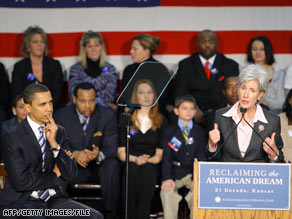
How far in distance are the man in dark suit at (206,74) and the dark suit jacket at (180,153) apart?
695 millimetres

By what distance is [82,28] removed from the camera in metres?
6.23

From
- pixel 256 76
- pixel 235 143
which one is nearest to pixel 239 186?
pixel 235 143

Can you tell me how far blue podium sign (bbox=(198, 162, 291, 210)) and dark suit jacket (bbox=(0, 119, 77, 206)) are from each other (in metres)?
1.15

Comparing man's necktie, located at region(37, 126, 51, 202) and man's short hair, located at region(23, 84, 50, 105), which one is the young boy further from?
man's short hair, located at region(23, 84, 50, 105)

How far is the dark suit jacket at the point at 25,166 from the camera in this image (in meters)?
3.52

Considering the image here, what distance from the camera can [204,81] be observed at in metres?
5.64

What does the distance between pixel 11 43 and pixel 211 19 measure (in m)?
2.46

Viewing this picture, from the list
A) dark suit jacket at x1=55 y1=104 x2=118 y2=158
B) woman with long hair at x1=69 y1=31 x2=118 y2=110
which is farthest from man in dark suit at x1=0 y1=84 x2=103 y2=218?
woman with long hair at x1=69 y1=31 x2=118 y2=110

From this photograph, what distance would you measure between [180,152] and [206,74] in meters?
1.16

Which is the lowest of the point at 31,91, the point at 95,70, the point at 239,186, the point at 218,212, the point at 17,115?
the point at 218,212

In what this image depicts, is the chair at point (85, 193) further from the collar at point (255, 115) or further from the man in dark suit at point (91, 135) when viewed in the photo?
the collar at point (255, 115)

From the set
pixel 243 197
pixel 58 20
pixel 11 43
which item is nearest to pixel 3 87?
pixel 11 43

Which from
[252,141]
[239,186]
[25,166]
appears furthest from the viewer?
[25,166]

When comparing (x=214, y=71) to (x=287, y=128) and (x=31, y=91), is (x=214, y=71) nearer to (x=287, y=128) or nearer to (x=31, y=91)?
(x=287, y=128)
